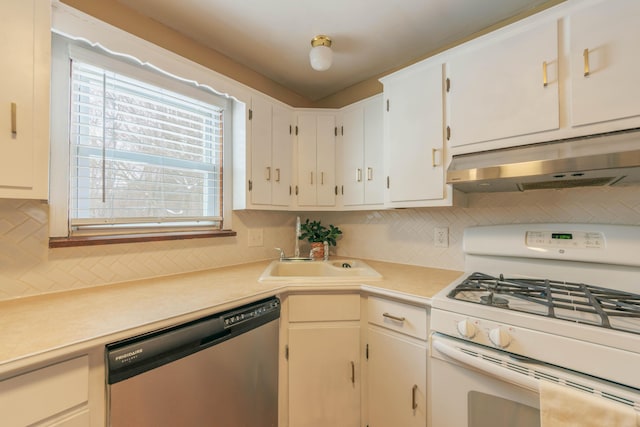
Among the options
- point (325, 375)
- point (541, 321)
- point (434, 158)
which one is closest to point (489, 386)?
point (541, 321)

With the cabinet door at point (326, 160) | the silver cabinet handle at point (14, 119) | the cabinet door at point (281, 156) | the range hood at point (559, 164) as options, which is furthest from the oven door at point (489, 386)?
the silver cabinet handle at point (14, 119)

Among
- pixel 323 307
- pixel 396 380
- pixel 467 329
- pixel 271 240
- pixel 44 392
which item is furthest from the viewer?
pixel 271 240

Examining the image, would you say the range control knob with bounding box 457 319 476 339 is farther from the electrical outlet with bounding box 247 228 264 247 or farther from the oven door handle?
the electrical outlet with bounding box 247 228 264 247

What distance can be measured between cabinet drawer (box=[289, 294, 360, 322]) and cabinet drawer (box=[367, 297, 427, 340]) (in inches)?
3.5

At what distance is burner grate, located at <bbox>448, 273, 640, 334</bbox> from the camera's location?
2.79 ft

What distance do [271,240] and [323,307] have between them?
0.91 meters

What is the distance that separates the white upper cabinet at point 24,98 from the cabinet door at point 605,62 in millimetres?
2022

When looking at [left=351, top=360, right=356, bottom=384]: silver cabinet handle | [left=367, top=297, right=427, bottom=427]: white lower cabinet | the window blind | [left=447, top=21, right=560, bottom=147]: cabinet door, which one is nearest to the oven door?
[left=367, top=297, right=427, bottom=427]: white lower cabinet

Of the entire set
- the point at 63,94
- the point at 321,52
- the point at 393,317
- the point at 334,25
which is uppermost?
the point at 334,25

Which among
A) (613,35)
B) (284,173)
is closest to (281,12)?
(284,173)

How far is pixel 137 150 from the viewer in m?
1.44

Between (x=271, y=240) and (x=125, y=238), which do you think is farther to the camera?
(x=271, y=240)

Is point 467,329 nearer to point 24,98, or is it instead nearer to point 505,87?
point 505,87

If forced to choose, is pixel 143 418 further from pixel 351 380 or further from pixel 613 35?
pixel 613 35
